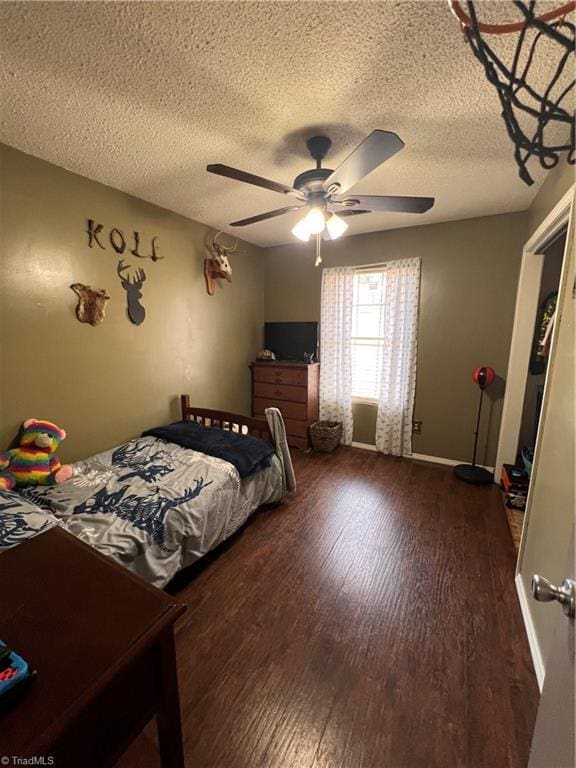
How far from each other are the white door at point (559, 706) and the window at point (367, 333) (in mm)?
2952

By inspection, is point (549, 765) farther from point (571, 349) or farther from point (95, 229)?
point (95, 229)

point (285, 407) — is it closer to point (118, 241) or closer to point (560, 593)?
point (118, 241)

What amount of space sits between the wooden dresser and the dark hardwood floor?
135 cm

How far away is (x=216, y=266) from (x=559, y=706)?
3.48 m

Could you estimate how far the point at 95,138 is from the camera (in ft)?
5.91

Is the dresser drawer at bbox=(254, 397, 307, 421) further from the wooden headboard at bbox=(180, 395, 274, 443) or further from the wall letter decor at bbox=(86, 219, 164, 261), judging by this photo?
the wall letter decor at bbox=(86, 219, 164, 261)

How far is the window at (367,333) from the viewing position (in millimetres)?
3531

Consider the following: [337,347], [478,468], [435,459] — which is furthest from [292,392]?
[478,468]

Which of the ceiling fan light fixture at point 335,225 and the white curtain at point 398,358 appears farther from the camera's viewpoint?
the white curtain at point 398,358

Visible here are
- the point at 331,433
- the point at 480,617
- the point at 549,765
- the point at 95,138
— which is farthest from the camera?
the point at 331,433

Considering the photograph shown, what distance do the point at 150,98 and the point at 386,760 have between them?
2.83 meters

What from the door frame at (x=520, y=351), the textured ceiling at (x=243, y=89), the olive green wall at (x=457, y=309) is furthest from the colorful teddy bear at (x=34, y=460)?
the door frame at (x=520, y=351)

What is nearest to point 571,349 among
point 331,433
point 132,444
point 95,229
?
point 331,433

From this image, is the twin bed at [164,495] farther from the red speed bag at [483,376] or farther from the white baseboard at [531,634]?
the red speed bag at [483,376]
